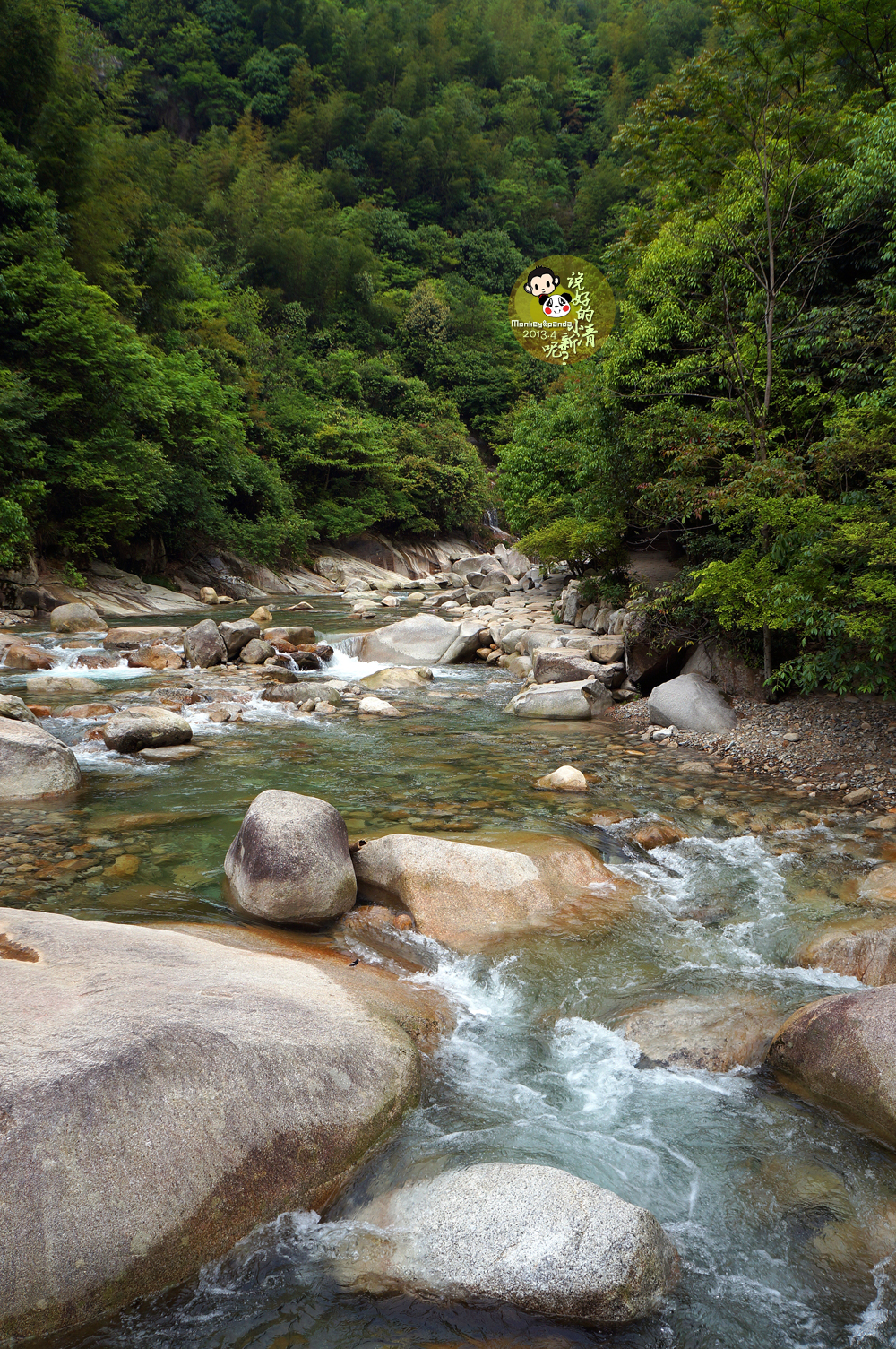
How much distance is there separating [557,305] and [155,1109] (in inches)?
1084

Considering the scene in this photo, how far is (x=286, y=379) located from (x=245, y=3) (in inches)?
2143

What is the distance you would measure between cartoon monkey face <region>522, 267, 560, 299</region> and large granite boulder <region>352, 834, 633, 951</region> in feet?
82.9

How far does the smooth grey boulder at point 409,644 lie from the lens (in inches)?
617

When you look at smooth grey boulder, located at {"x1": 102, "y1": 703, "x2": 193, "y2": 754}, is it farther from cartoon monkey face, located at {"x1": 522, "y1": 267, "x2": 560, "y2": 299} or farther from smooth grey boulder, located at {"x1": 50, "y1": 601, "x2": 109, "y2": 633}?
cartoon monkey face, located at {"x1": 522, "y1": 267, "x2": 560, "y2": 299}

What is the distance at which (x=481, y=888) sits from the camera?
5.25 metres

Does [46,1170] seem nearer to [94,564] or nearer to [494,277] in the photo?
[94,564]

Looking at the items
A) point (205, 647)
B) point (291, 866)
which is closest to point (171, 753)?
point (291, 866)

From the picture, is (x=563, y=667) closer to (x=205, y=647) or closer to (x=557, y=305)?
(x=205, y=647)

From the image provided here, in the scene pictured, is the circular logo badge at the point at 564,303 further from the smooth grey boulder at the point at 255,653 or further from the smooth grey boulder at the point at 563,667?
the smooth grey boulder at the point at 255,653

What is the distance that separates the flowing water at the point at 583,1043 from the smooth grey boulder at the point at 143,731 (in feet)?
0.80

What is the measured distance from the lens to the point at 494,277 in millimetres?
63125

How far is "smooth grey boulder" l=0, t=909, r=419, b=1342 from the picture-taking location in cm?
233

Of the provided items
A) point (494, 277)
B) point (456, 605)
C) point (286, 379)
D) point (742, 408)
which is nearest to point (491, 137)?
point (494, 277)

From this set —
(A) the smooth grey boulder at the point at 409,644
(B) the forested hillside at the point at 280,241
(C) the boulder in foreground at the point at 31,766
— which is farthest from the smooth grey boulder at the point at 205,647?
(C) the boulder in foreground at the point at 31,766
